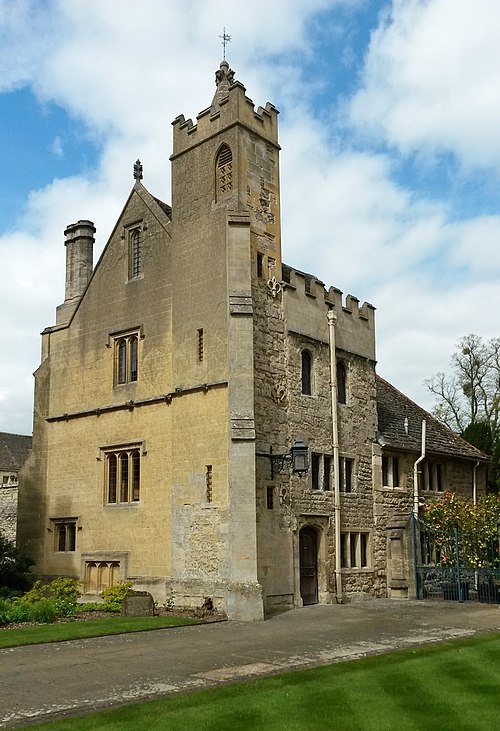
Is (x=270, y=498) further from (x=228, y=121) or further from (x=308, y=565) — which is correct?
(x=228, y=121)

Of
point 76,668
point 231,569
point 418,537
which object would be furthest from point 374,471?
point 76,668

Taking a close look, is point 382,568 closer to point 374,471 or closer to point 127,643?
point 374,471

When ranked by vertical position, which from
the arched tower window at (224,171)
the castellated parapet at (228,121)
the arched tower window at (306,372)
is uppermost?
the castellated parapet at (228,121)

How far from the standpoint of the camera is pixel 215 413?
19.5m

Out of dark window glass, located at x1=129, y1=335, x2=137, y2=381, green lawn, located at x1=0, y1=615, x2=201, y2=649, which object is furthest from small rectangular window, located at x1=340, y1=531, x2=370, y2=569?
dark window glass, located at x1=129, y1=335, x2=137, y2=381

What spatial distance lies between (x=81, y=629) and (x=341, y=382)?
1150 centimetres

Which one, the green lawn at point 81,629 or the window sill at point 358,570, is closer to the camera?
the green lawn at point 81,629

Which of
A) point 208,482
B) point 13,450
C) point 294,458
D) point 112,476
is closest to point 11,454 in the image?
point 13,450

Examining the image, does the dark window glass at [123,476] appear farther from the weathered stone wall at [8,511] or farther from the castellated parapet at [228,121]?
the weathered stone wall at [8,511]

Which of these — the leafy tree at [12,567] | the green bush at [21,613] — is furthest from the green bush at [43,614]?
the leafy tree at [12,567]

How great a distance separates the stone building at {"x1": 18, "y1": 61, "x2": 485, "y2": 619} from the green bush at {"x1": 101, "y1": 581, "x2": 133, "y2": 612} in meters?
0.65

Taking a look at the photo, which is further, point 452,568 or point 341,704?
point 452,568

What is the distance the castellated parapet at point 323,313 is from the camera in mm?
21734

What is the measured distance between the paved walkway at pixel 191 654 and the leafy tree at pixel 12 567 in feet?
26.5
